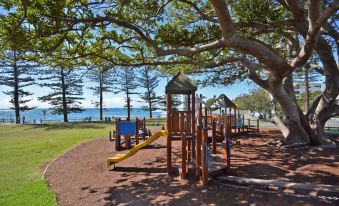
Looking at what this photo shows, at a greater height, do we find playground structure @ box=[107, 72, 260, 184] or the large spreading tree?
the large spreading tree

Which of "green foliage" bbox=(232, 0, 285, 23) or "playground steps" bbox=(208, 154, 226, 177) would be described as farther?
"green foliage" bbox=(232, 0, 285, 23)

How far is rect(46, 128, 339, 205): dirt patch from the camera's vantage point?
A: 22.4 ft

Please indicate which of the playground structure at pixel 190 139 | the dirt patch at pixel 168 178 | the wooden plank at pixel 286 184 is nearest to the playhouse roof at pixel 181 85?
the playground structure at pixel 190 139

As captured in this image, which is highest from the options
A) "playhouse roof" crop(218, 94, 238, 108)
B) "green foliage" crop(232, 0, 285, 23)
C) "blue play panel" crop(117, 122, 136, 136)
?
"green foliage" crop(232, 0, 285, 23)

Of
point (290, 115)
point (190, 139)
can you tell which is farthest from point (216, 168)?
point (290, 115)

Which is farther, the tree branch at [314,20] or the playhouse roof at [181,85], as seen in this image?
the playhouse roof at [181,85]

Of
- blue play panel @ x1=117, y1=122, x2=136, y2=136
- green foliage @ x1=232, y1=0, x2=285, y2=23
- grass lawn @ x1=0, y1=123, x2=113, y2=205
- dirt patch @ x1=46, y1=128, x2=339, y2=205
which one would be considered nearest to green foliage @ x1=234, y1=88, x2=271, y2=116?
blue play panel @ x1=117, y1=122, x2=136, y2=136

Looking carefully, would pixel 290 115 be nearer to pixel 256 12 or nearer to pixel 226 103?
pixel 256 12

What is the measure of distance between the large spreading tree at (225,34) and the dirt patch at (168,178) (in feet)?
8.67

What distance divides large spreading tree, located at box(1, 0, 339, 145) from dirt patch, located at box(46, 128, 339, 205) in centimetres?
264

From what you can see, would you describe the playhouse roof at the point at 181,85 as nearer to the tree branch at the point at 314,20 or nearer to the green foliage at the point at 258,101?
the tree branch at the point at 314,20

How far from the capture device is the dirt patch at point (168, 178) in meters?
6.84

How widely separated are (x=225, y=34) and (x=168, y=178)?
4.54m

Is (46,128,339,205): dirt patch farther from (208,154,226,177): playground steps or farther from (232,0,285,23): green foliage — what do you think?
(232,0,285,23): green foliage
